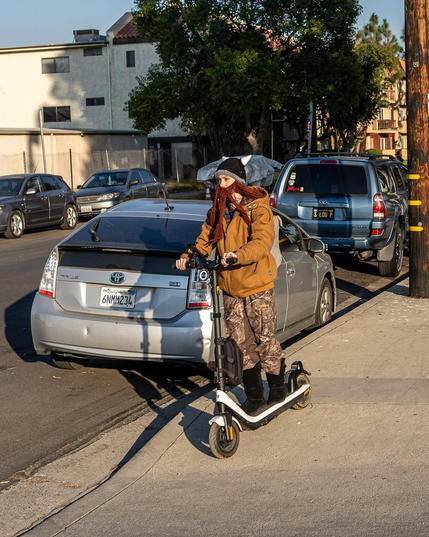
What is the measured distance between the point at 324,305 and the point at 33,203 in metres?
15.0

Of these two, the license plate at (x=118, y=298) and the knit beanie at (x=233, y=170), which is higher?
the knit beanie at (x=233, y=170)

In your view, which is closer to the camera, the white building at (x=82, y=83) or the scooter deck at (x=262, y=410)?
the scooter deck at (x=262, y=410)

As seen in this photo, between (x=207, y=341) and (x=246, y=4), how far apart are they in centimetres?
3422

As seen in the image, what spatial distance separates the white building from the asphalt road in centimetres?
4486

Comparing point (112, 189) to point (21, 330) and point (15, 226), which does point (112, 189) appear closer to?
point (15, 226)

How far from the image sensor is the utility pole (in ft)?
35.8

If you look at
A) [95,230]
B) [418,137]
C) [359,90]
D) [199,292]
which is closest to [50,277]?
[95,230]

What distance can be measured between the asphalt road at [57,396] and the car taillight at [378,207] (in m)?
5.81

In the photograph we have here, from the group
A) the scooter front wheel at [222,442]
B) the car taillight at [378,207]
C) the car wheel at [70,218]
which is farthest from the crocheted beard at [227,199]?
the car wheel at [70,218]

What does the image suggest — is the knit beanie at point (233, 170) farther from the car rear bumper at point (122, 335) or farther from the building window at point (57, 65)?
the building window at point (57, 65)

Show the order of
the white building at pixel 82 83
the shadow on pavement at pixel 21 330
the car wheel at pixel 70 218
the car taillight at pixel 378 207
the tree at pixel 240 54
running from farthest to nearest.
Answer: the white building at pixel 82 83
the tree at pixel 240 54
the car wheel at pixel 70 218
the car taillight at pixel 378 207
the shadow on pavement at pixel 21 330

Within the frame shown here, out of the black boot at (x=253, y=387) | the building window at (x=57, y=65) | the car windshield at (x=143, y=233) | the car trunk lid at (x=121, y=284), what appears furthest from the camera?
the building window at (x=57, y=65)

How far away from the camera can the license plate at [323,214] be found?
1362 centimetres

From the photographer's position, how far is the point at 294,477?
4988 mm
